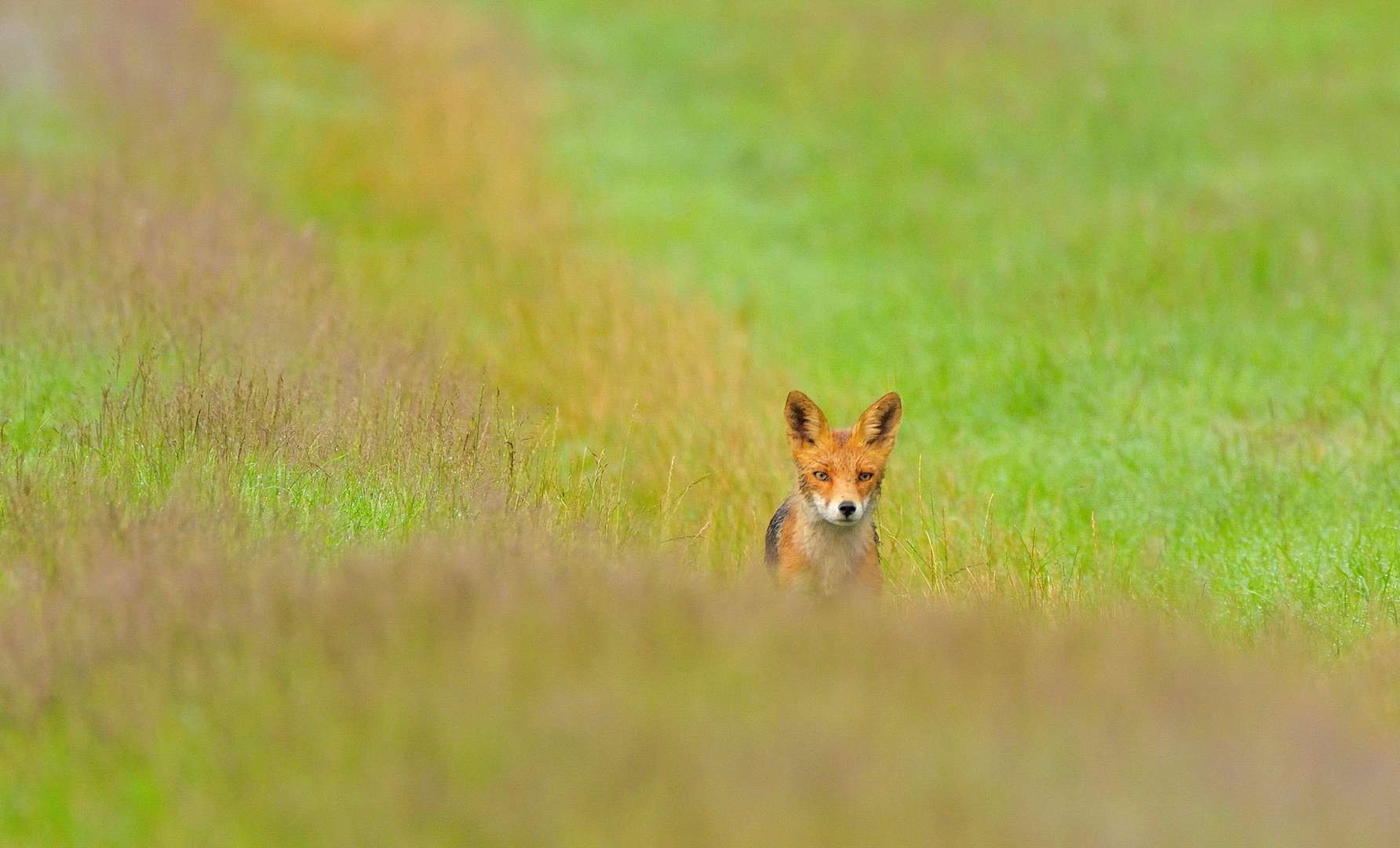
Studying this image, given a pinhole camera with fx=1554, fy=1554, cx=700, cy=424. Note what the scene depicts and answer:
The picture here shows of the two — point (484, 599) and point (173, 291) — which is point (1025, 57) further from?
point (484, 599)

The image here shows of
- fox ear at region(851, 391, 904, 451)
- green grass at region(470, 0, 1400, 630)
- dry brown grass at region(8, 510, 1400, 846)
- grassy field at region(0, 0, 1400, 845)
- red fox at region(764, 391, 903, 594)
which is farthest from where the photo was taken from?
green grass at region(470, 0, 1400, 630)

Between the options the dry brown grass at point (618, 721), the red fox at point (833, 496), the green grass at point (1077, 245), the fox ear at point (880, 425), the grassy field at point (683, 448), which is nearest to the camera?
the dry brown grass at point (618, 721)

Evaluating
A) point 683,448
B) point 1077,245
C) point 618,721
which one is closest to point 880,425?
point 683,448

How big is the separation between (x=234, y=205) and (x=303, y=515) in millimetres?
7352

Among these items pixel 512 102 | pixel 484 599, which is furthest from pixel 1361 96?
pixel 484 599

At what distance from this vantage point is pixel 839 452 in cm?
633

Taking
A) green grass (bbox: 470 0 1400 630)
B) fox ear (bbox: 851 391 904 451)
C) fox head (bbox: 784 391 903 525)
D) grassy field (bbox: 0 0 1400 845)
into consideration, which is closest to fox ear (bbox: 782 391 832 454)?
fox head (bbox: 784 391 903 525)

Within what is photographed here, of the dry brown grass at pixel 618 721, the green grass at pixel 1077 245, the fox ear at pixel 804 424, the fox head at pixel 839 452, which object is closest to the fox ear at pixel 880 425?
the fox head at pixel 839 452

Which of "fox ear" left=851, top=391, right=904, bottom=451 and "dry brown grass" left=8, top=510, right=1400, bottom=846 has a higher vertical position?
"fox ear" left=851, top=391, right=904, bottom=451

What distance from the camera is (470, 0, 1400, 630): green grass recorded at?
26.7ft

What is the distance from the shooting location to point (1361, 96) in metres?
18.5

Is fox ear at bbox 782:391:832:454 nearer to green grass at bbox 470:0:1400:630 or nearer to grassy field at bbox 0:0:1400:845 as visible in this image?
grassy field at bbox 0:0:1400:845

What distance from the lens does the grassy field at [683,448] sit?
3.74m

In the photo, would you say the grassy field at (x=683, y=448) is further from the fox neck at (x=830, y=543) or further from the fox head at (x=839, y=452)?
the fox head at (x=839, y=452)
